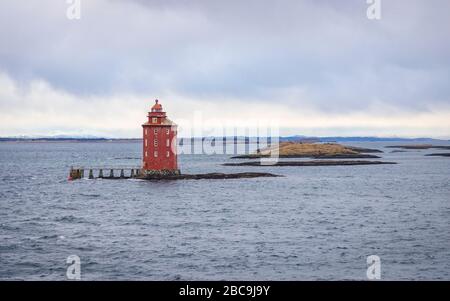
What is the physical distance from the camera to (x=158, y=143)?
74.0m

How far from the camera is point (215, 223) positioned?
4525cm

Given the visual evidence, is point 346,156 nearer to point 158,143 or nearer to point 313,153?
point 313,153

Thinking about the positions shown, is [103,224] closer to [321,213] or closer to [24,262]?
Answer: [24,262]

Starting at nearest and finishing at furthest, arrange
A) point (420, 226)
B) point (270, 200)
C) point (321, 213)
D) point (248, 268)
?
point (248, 268) < point (420, 226) < point (321, 213) < point (270, 200)

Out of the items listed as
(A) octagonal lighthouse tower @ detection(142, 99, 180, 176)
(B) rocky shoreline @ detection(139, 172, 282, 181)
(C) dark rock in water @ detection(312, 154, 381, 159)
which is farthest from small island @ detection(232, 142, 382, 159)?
(A) octagonal lighthouse tower @ detection(142, 99, 180, 176)

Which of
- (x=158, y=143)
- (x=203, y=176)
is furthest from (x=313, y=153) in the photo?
(x=158, y=143)

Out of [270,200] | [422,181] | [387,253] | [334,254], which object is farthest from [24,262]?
[422,181]

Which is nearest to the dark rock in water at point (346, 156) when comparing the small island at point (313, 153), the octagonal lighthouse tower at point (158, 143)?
the small island at point (313, 153)

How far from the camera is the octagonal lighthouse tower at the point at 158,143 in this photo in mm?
73625

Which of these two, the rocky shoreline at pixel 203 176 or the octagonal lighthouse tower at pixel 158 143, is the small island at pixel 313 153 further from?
the octagonal lighthouse tower at pixel 158 143

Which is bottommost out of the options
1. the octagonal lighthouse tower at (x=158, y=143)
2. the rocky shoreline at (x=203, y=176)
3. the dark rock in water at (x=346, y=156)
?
the rocky shoreline at (x=203, y=176)

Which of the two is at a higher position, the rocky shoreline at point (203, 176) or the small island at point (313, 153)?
the small island at point (313, 153)
